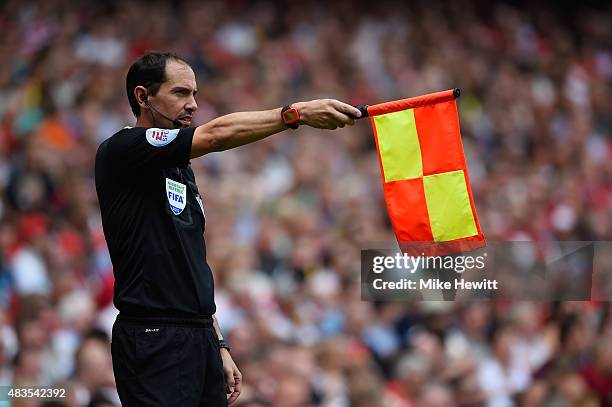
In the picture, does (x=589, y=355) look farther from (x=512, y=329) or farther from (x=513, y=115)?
(x=513, y=115)

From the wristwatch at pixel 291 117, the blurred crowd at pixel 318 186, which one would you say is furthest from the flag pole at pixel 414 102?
the blurred crowd at pixel 318 186

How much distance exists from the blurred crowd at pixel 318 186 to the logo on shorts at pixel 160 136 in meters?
2.34

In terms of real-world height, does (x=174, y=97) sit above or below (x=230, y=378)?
above

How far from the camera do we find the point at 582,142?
12.7 meters

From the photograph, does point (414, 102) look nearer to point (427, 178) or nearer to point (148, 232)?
point (427, 178)

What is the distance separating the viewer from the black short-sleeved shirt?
4.06m

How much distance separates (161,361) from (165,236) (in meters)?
0.47

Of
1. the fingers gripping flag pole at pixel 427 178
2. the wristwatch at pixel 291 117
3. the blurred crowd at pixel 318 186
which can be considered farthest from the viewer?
the blurred crowd at pixel 318 186

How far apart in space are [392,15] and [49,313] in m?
7.30

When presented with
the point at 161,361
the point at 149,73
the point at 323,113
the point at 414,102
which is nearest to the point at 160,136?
the point at 149,73

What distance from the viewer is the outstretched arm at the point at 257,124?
3941mm

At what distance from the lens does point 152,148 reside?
3984 mm

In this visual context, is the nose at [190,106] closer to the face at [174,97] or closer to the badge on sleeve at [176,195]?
the face at [174,97]

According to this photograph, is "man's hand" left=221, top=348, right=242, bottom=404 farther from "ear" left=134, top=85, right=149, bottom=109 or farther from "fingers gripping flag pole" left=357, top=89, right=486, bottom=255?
"ear" left=134, top=85, right=149, bottom=109
